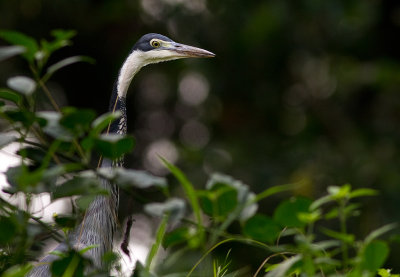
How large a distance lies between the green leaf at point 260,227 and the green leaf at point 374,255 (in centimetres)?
15

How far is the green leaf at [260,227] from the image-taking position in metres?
1.27

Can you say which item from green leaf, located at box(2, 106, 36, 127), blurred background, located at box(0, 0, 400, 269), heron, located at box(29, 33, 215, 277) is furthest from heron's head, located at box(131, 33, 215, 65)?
blurred background, located at box(0, 0, 400, 269)

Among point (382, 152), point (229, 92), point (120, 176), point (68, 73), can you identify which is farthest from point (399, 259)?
point (120, 176)

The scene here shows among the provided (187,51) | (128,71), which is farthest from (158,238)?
(187,51)

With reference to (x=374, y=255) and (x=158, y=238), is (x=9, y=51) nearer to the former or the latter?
(x=158, y=238)

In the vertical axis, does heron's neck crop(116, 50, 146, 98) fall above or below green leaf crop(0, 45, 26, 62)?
below

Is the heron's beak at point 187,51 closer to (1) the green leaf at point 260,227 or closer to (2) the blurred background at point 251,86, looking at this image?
(1) the green leaf at point 260,227

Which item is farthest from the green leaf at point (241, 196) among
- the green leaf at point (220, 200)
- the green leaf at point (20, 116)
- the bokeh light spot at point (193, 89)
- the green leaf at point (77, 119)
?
the bokeh light spot at point (193, 89)

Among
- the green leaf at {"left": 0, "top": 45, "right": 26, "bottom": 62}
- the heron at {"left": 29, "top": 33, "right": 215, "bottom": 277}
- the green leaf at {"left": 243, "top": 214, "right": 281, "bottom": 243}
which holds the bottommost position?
the heron at {"left": 29, "top": 33, "right": 215, "bottom": 277}

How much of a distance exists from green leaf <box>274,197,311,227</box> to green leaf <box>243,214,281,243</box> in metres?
0.01

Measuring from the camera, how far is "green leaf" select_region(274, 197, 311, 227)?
126 centimetres

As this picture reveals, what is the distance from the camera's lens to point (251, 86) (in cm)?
938

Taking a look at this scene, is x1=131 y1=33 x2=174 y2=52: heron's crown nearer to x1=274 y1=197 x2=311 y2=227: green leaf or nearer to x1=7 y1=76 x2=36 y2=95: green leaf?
x1=7 y1=76 x2=36 y2=95: green leaf

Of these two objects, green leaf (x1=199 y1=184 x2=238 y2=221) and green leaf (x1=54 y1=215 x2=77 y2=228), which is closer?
green leaf (x1=199 y1=184 x2=238 y2=221)
